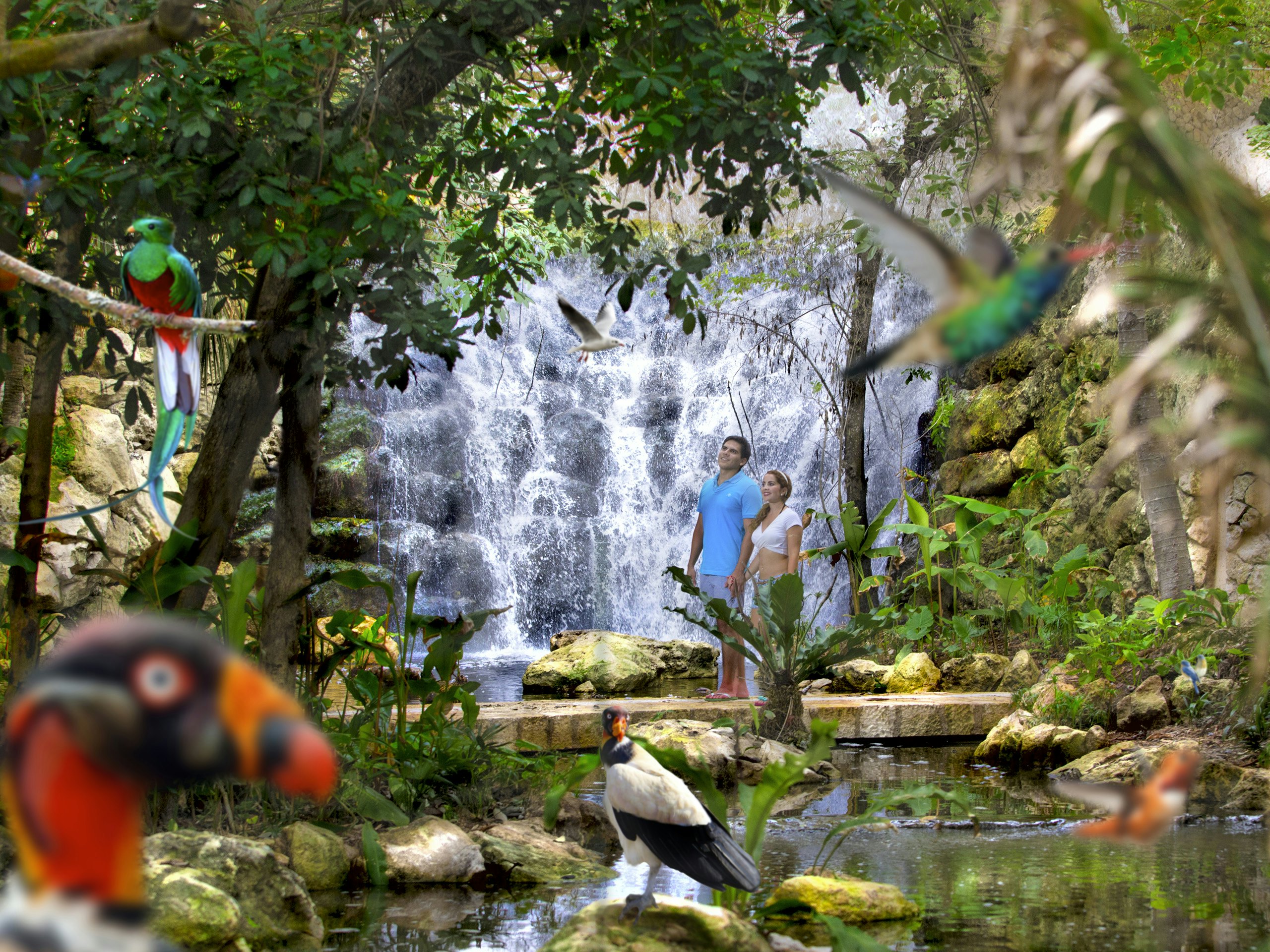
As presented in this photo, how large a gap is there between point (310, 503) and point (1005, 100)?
168 inches

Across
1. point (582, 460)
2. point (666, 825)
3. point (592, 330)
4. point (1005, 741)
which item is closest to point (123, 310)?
point (592, 330)

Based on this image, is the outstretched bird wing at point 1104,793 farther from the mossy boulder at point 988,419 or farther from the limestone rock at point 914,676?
the mossy boulder at point 988,419

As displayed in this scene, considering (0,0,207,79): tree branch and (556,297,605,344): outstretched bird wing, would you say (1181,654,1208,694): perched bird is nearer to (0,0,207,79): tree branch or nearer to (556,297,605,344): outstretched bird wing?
(556,297,605,344): outstretched bird wing

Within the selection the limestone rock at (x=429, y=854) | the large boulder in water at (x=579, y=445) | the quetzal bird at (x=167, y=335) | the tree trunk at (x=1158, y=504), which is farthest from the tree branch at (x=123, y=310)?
the large boulder in water at (x=579, y=445)

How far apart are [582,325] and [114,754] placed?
3126 millimetres

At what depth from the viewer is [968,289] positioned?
3.51 ft

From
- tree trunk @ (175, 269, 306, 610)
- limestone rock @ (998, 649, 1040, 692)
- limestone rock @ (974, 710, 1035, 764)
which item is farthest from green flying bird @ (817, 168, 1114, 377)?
limestone rock @ (998, 649, 1040, 692)

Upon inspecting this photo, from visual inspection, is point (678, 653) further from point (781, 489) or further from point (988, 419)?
point (988, 419)

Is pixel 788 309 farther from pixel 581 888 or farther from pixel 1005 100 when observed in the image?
pixel 1005 100

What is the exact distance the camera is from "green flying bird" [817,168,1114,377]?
1.07m

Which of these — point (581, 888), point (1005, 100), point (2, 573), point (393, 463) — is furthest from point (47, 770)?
point (393, 463)

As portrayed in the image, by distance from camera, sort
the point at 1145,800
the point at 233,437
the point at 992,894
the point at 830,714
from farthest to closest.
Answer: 1. the point at 830,714
2. the point at 233,437
3. the point at 992,894
4. the point at 1145,800

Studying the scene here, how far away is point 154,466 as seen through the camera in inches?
70.7

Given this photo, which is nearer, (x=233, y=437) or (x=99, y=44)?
(x=99, y=44)
